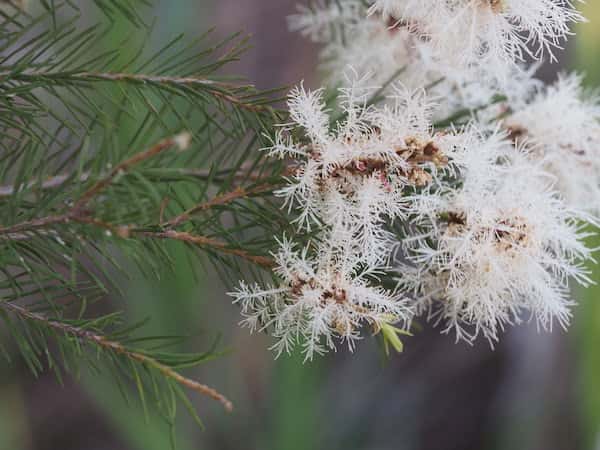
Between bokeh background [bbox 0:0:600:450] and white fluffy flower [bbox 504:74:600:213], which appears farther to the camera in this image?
bokeh background [bbox 0:0:600:450]

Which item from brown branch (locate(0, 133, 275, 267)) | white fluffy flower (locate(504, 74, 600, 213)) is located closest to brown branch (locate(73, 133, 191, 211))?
brown branch (locate(0, 133, 275, 267))

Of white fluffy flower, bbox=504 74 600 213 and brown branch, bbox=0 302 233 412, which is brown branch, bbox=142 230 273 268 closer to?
brown branch, bbox=0 302 233 412

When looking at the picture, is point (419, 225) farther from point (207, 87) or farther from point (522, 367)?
point (522, 367)

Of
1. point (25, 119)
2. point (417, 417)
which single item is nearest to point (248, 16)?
point (417, 417)

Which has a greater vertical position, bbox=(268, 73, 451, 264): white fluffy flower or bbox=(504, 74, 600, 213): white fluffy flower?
bbox=(504, 74, 600, 213): white fluffy flower

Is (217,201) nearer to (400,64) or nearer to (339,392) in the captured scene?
(400,64)

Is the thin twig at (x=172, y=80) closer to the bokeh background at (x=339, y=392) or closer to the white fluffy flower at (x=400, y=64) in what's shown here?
the white fluffy flower at (x=400, y=64)

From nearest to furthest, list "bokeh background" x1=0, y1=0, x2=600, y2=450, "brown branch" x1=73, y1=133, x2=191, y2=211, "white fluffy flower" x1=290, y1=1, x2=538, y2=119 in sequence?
"brown branch" x1=73, y1=133, x2=191, y2=211 → "white fluffy flower" x1=290, y1=1, x2=538, y2=119 → "bokeh background" x1=0, y1=0, x2=600, y2=450

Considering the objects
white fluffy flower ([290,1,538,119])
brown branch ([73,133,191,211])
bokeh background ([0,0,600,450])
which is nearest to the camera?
brown branch ([73,133,191,211])
